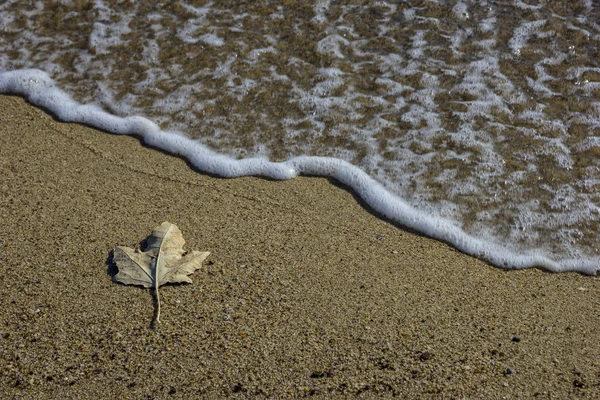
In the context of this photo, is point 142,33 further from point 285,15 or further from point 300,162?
point 300,162

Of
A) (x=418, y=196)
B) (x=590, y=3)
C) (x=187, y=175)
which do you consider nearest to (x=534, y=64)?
(x=590, y=3)

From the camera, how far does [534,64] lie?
3992mm

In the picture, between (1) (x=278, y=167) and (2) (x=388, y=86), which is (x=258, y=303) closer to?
(1) (x=278, y=167)

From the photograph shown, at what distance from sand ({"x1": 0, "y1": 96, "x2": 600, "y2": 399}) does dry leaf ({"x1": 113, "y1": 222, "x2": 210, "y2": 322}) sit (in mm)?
43

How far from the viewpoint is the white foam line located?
9.36ft

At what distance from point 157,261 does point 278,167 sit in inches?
37.4

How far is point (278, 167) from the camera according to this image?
128 inches

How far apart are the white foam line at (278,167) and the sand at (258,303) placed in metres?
0.07

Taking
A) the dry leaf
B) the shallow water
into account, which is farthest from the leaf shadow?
the shallow water

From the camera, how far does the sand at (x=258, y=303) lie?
2.11 metres

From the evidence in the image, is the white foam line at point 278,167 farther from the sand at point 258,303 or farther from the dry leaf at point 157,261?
the dry leaf at point 157,261

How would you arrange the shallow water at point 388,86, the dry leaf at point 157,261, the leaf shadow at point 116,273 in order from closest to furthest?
the leaf shadow at point 116,273
the dry leaf at point 157,261
the shallow water at point 388,86

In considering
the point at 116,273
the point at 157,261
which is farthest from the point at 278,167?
the point at 116,273

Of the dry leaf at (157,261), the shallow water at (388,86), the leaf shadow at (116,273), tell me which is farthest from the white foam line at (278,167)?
the leaf shadow at (116,273)
